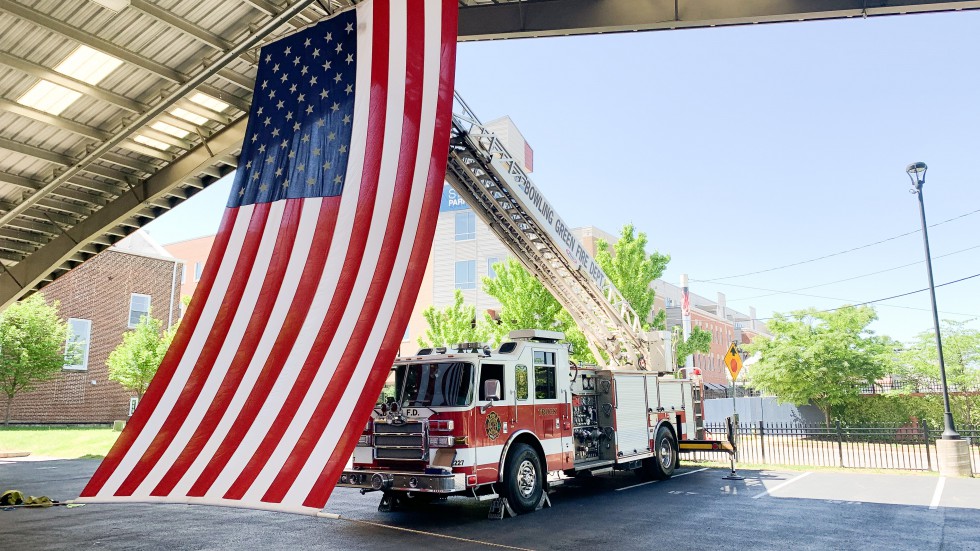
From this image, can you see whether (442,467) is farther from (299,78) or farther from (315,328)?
(299,78)

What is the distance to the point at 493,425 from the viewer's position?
11.1 metres

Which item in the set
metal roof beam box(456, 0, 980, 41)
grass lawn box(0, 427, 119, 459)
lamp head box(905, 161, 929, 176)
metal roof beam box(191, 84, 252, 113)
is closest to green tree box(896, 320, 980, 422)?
lamp head box(905, 161, 929, 176)

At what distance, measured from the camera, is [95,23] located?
9.82 meters

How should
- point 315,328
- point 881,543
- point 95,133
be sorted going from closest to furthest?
point 315,328
point 881,543
point 95,133

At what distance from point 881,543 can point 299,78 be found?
29.7 ft

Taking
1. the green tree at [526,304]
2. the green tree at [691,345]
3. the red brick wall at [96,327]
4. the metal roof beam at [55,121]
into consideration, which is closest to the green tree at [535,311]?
the green tree at [526,304]

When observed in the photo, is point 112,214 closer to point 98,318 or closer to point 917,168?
point 917,168

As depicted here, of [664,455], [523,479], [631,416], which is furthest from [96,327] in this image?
[523,479]

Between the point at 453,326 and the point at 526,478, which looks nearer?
the point at 526,478

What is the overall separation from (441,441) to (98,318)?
35.4m

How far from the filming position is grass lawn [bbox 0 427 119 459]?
26.5 m

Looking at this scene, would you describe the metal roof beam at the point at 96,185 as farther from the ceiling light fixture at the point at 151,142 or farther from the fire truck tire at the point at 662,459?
the fire truck tire at the point at 662,459

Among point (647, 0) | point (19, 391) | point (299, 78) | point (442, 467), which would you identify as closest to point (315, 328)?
point (299, 78)

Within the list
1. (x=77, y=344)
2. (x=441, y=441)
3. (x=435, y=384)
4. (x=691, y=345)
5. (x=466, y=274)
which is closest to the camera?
(x=441, y=441)
